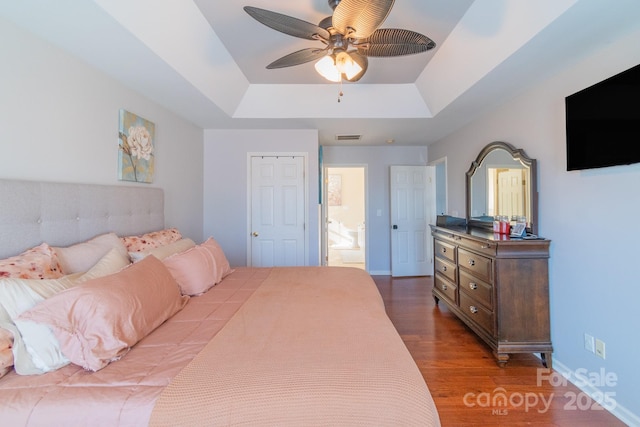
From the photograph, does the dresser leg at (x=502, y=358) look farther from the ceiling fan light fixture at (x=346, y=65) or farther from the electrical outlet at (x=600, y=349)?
the ceiling fan light fixture at (x=346, y=65)

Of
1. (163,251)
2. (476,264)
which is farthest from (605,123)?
(163,251)

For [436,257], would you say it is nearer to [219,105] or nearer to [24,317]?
[219,105]

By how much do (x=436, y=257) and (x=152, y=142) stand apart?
10.9 feet

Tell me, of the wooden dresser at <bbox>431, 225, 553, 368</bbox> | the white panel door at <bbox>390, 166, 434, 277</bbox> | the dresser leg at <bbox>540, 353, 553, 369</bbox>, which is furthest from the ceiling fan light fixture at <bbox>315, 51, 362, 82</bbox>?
the white panel door at <bbox>390, 166, 434, 277</bbox>

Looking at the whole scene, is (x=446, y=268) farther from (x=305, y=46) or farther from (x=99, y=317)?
(x=99, y=317)

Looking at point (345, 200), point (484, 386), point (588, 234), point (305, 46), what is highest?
point (305, 46)

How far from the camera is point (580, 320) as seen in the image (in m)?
1.93

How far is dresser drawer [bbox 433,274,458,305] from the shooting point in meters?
2.85

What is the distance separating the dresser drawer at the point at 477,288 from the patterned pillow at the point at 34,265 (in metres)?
2.84

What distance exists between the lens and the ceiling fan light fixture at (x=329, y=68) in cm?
177

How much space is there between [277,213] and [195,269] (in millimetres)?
1948

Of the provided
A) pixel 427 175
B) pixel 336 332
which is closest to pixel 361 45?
pixel 336 332

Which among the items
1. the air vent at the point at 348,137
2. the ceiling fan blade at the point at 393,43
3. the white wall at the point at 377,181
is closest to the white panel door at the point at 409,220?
the white wall at the point at 377,181

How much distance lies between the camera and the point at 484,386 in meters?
1.91
